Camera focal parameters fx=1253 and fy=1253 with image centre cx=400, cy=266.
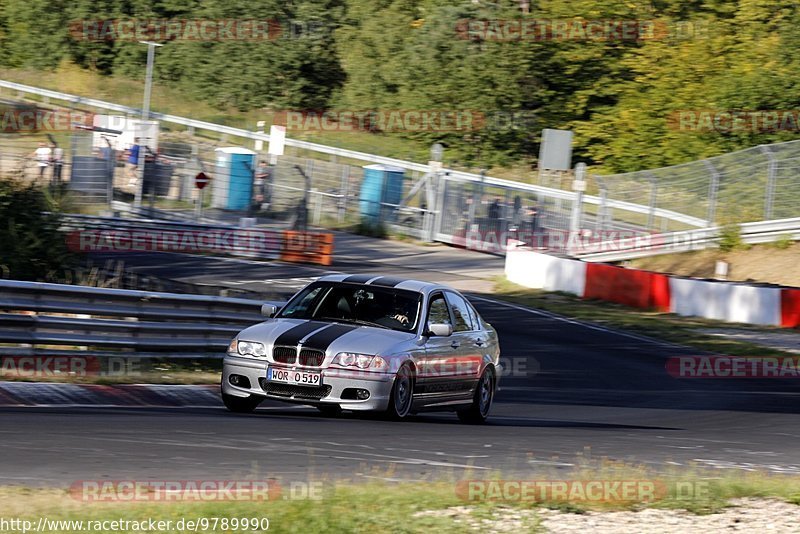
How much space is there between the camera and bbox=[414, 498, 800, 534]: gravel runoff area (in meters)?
6.59

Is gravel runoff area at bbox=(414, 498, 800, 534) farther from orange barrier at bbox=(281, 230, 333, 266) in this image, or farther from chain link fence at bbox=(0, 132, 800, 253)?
chain link fence at bbox=(0, 132, 800, 253)

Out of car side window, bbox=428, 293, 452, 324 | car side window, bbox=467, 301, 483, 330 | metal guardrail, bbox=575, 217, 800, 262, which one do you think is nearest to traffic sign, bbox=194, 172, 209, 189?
metal guardrail, bbox=575, 217, 800, 262

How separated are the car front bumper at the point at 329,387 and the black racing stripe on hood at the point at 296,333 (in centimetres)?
20

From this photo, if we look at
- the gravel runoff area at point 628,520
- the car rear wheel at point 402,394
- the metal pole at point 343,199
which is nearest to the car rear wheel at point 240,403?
the car rear wheel at point 402,394

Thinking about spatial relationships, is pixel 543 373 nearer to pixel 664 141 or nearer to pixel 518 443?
pixel 518 443

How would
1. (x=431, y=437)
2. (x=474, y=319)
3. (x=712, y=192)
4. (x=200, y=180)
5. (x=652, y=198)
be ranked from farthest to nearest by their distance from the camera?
(x=200, y=180), (x=652, y=198), (x=712, y=192), (x=474, y=319), (x=431, y=437)

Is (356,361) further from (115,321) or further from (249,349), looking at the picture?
(115,321)

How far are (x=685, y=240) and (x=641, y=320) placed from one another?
9864 millimetres

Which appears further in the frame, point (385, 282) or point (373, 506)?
point (385, 282)

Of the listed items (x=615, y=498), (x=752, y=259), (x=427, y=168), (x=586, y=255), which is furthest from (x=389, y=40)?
(x=615, y=498)

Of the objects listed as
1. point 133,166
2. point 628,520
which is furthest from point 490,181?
point 628,520

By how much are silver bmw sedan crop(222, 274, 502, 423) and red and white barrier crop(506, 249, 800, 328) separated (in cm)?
1436

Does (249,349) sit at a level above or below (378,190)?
below

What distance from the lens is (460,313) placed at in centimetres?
1259
